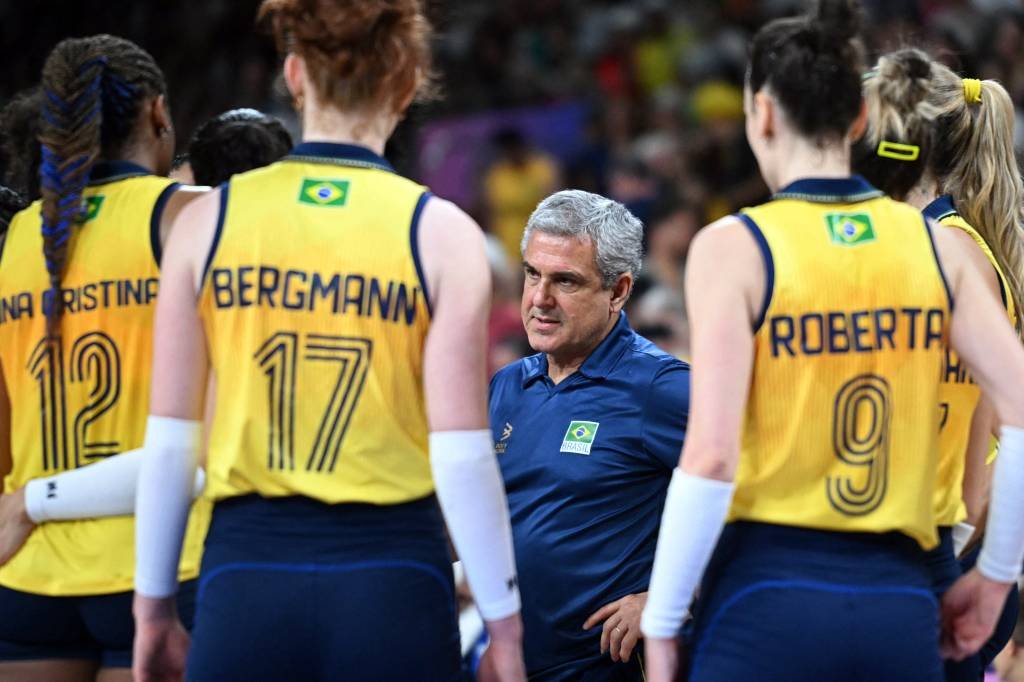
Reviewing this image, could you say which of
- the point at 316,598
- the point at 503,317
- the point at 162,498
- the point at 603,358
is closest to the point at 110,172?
the point at 162,498

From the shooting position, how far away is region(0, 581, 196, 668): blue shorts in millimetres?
2871

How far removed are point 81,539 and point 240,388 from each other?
2.04 feet

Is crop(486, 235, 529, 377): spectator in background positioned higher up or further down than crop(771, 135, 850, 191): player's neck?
further down

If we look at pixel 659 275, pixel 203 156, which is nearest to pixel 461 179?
pixel 659 275

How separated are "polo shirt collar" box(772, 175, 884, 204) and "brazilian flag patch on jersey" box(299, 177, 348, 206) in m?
0.82

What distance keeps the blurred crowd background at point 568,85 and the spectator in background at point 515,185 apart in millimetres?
13

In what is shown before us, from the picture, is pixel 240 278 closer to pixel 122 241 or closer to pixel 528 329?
pixel 122 241

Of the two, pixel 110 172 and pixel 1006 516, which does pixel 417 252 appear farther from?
pixel 1006 516

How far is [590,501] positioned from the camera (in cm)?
346

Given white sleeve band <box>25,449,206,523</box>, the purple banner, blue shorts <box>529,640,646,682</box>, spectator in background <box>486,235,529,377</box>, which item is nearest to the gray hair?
blue shorts <box>529,640,646,682</box>

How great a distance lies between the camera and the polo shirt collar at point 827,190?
8.57 feet

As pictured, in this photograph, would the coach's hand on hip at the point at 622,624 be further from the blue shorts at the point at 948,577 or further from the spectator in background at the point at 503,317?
the spectator in background at the point at 503,317

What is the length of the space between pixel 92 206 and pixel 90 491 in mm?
594

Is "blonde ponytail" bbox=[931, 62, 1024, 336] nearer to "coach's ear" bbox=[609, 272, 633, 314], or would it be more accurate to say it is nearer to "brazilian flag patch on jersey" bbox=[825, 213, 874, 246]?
"coach's ear" bbox=[609, 272, 633, 314]
